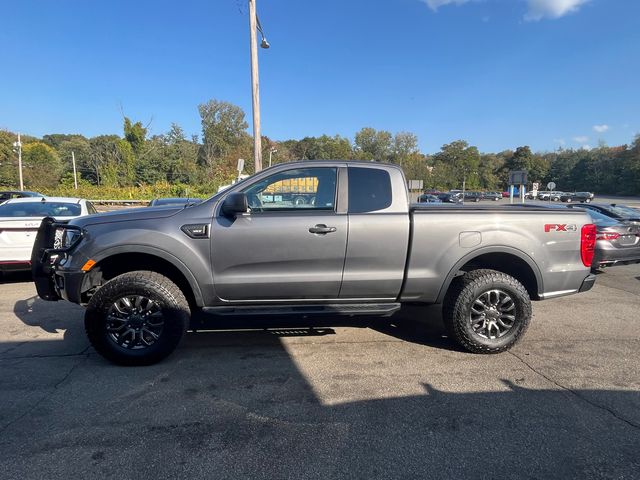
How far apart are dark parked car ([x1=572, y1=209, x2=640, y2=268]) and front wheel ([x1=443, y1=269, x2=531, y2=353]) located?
5235mm

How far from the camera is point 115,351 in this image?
3.74 meters

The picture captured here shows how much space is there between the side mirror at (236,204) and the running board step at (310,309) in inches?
37.7

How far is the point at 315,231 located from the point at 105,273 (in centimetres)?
223

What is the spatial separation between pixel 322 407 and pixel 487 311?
206 centimetres

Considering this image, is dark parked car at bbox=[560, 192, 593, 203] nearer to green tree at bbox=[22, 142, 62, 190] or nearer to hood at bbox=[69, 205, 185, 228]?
hood at bbox=[69, 205, 185, 228]

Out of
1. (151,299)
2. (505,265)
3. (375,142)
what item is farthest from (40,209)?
(375,142)

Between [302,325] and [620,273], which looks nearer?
[302,325]

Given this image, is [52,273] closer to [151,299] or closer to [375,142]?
[151,299]

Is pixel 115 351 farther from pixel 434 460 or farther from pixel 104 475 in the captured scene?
pixel 434 460

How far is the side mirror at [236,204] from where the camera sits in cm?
361

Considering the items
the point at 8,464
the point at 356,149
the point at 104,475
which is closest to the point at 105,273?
the point at 8,464

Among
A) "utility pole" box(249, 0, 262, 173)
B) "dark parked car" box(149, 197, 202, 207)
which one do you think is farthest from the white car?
"utility pole" box(249, 0, 262, 173)

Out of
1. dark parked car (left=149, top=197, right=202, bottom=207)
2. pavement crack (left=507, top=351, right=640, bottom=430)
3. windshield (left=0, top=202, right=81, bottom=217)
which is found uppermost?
dark parked car (left=149, top=197, right=202, bottom=207)

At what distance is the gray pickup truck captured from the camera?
3.73 meters
